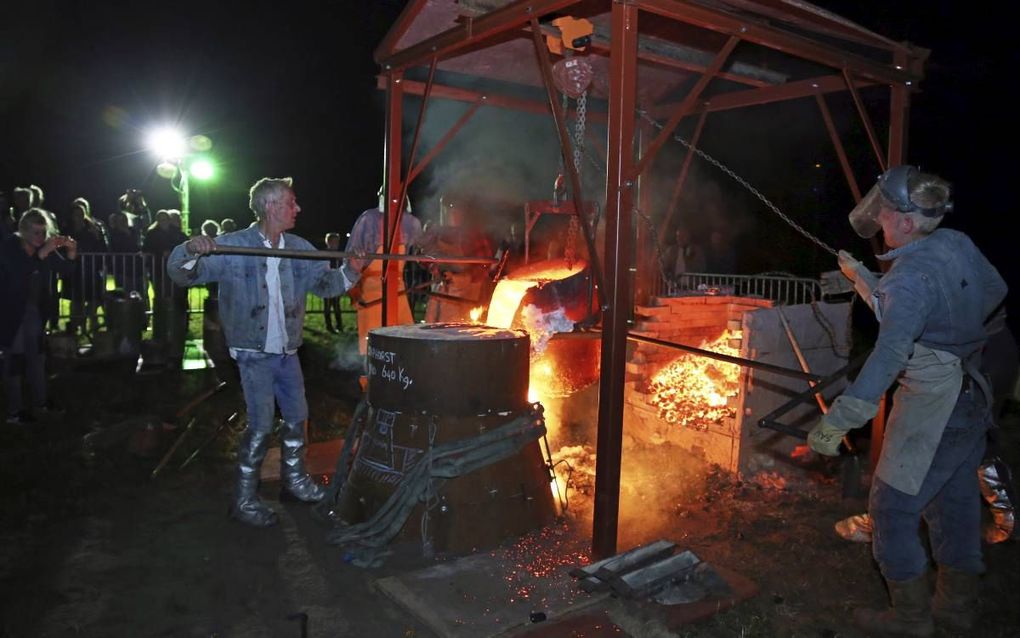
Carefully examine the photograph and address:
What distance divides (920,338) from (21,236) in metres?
7.88

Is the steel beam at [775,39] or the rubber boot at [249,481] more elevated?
the steel beam at [775,39]

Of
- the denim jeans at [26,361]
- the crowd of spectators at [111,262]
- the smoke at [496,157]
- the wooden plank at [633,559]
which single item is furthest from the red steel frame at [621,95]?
the crowd of spectators at [111,262]

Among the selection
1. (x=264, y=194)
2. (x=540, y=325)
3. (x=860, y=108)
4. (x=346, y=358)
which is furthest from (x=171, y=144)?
(x=860, y=108)

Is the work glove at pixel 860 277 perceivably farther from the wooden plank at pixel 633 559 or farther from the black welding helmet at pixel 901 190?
the wooden plank at pixel 633 559

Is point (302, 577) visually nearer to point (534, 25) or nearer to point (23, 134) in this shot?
point (534, 25)

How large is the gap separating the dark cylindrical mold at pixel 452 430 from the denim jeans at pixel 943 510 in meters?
2.22

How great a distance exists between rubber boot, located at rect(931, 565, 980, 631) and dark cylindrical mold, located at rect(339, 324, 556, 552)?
243 cm

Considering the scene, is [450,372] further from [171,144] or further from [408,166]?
[171,144]

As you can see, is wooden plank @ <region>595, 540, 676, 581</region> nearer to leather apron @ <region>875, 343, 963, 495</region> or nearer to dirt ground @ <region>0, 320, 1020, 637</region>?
dirt ground @ <region>0, 320, 1020, 637</region>

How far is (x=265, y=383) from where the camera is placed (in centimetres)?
526

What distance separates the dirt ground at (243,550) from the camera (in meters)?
3.96

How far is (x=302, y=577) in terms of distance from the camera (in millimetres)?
4477

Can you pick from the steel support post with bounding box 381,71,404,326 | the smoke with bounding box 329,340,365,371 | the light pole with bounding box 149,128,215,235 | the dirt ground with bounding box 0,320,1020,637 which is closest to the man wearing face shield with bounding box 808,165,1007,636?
the dirt ground with bounding box 0,320,1020,637

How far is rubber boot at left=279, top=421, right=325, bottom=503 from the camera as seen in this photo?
5.57m
